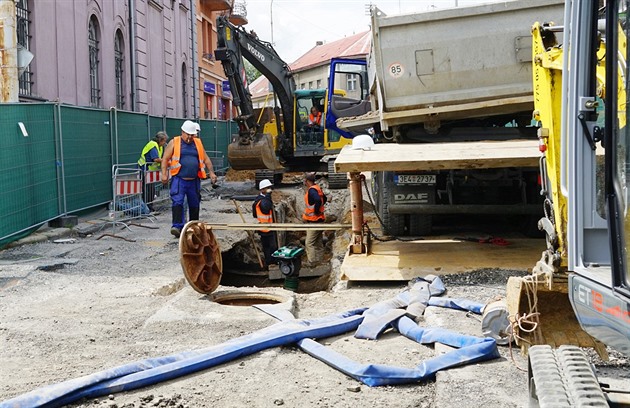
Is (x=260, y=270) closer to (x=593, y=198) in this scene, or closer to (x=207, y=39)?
(x=593, y=198)

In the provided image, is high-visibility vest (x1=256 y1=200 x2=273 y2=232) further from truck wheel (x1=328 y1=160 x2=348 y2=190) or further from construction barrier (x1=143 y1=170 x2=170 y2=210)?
truck wheel (x1=328 y1=160 x2=348 y2=190)

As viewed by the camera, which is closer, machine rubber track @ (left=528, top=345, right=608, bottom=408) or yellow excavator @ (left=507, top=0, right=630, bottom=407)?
yellow excavator @ (left=507, top=0, right=630, bottom=407)

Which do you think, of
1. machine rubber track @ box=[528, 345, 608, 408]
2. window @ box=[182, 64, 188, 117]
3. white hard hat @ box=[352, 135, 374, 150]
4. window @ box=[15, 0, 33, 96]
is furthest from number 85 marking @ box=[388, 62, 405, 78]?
window @ box=[182, 64, 188, 117]

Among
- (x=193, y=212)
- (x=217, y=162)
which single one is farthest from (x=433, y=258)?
(x=217, y=162)

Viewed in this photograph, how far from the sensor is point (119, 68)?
68.3ft

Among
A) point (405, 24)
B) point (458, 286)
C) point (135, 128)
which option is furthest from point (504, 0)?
point (135, 128)

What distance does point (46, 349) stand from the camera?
18.2 ft

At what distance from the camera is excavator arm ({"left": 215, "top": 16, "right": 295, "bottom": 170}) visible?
660 inches

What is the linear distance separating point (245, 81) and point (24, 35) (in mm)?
5381

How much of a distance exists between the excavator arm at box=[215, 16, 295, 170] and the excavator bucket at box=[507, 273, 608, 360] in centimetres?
1332

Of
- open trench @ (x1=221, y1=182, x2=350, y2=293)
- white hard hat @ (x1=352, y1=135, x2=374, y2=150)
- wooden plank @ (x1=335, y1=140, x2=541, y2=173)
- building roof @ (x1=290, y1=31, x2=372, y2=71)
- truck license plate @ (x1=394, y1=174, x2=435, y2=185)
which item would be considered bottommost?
open trench @ (x1=221, y1=182, x2=350, y2=293)

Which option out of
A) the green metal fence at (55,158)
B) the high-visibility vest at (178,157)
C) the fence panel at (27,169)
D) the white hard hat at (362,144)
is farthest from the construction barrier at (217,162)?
the white hard hat at (362,144)

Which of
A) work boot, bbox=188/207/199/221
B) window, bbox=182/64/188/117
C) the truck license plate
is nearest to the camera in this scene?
the truck license plate

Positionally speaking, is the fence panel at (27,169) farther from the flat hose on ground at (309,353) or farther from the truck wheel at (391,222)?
the flat hose on ground at (309,353)
